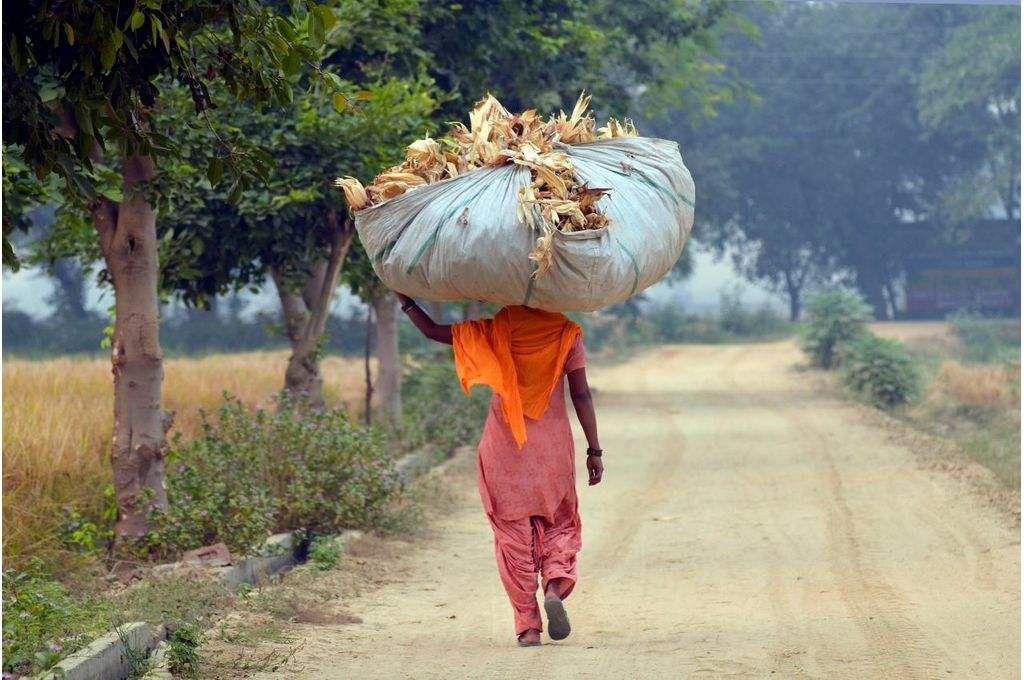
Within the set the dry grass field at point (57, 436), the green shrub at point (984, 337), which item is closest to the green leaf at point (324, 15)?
the dry grass field at point (57, 436)

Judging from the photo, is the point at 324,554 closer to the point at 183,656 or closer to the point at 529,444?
the point at 529,444

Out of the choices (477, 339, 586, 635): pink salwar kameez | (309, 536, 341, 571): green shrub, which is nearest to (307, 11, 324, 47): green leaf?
(477, 339, 586, 635): pink salwar kameez

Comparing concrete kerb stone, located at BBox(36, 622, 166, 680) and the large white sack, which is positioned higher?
the large white sack

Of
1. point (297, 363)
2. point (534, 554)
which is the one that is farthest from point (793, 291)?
point (534, 554)

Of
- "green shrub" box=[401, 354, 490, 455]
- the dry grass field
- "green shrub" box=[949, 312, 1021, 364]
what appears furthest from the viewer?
"green shrub" box=[949, 312, 1021, 364]

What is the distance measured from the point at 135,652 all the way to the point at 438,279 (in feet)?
6.18

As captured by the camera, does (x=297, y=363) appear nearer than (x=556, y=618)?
No

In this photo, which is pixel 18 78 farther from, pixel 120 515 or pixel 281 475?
pixel 281 475

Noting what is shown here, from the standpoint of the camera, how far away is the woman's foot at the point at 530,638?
6070mm

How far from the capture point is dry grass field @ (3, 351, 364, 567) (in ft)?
24.7

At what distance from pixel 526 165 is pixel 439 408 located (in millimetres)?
11020

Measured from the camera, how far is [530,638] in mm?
6074

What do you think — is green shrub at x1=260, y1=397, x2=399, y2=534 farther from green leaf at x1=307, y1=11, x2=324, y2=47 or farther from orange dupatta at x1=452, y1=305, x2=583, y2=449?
green leaf at x1=307, y1=11, x2=324, y2=47

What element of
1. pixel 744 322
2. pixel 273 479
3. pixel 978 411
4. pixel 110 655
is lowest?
pixel 744 322
